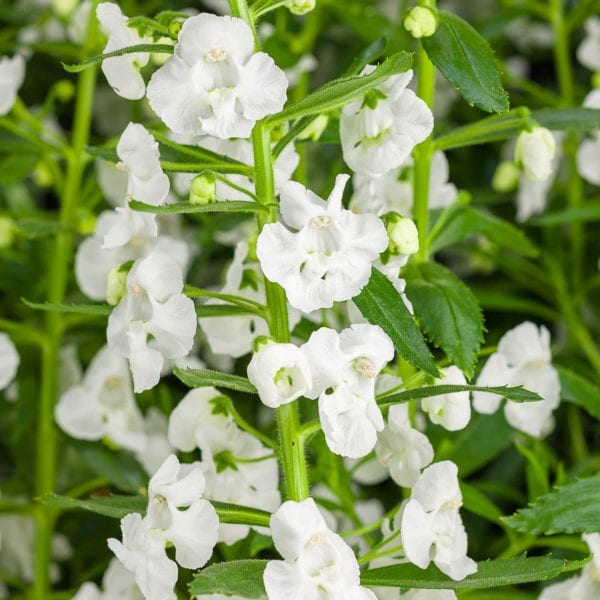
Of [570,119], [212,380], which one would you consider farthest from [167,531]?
[570,119]

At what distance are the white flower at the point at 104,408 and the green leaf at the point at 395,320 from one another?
52 centimetres

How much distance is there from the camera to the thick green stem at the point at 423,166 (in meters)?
1.01

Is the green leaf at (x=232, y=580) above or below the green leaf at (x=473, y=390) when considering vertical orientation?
below

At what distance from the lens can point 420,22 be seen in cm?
93

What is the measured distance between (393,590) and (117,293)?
1.11ft

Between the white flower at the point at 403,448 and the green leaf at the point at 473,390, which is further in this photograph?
the white flower at the point at 403,448

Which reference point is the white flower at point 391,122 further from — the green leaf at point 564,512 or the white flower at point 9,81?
the white flower at point 9,81

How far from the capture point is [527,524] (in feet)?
3.08

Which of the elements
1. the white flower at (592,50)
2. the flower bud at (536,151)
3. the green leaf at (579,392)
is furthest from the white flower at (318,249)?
the white flower at (592,50)

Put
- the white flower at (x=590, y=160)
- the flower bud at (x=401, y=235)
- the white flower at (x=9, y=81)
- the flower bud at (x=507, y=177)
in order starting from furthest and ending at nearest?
the flower bud at (x=507, y=177), the white flower at (x=590, y=160), the white flower at (x=9, y=81), the flower bud at (x=401, y=235)

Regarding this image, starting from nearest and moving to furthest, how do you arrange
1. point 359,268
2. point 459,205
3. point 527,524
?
point 359,268
point 527,524
point 459,205

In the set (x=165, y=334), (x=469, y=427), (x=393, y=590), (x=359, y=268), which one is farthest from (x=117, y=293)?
(x=469, y=427)

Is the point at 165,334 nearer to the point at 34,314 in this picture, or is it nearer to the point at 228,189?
the point at 228,189

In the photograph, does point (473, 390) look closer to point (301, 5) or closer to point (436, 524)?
point (436, 524)
